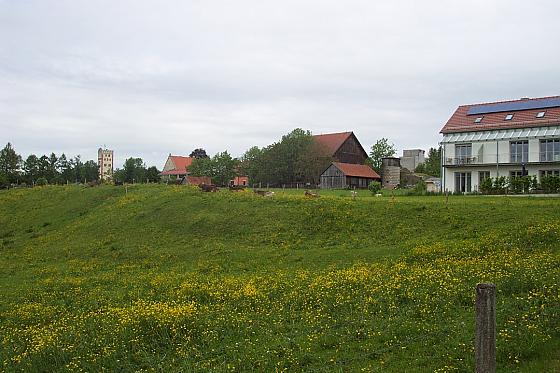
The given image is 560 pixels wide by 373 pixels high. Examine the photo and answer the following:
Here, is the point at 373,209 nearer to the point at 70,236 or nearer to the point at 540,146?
the point at 70,236

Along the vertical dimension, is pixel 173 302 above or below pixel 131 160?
below

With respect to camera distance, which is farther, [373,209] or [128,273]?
[373,209]

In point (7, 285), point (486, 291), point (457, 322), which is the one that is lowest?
point (7, 285)

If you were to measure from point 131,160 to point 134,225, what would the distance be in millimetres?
59365

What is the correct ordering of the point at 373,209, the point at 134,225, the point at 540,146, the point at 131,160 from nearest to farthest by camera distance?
the point at 373,209
the point at 134,225
the point at 540,146
the point at 131,160

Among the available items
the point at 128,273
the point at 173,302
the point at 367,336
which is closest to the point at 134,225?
the point at 128,273

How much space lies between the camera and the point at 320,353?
10023mm

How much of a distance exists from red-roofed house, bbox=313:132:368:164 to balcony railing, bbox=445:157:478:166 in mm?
33080

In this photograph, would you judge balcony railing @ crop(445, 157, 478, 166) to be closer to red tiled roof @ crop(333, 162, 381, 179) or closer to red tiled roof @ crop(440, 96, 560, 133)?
red tiled roof @ crop(440, 96, 560, 133)

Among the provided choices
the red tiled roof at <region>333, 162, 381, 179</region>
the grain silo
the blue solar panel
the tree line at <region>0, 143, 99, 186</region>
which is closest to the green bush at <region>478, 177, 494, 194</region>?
the blue solar panel

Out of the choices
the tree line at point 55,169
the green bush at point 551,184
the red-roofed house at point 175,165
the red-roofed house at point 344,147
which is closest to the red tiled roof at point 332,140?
the red-roofed house at point 344,147

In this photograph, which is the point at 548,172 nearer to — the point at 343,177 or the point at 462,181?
the point at 462,181

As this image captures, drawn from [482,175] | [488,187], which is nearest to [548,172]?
[482,175]

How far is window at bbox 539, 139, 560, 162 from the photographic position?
49.4m
